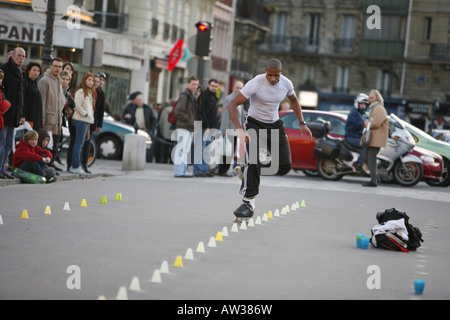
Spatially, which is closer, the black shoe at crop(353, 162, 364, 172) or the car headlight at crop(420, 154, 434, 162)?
the black shoe at crop(353, 162, 364, 172)

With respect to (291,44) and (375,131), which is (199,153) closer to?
(375,131)

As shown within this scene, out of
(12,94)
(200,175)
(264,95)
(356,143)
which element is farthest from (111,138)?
(264,95)

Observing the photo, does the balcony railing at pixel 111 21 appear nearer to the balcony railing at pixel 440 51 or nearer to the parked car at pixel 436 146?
the parked car at pixel 436 146

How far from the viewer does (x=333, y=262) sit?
8.33 meters

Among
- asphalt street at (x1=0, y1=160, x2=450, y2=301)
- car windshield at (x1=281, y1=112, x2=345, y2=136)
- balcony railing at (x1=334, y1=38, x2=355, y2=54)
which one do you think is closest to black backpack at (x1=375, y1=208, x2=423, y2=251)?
asphalt street at (x1=0, y1=160, x2=450, y2=301)

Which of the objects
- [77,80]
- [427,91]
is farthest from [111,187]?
[427,91]

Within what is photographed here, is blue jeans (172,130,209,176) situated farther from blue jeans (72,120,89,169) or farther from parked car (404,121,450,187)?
parked car (404,121,450,187)

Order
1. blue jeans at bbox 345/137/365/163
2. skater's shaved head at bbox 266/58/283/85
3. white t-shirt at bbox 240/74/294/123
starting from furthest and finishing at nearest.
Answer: blue jeans at bbox 345/137/365/163, white t-shirt at bbox 240/74/294/123, skater's shaved head at bbox 266/58/283/85

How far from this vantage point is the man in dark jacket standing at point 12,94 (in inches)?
569

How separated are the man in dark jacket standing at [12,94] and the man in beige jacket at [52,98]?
3.90 feet

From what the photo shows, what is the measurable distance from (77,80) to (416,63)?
35314 mm

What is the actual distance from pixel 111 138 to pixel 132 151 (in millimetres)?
4179

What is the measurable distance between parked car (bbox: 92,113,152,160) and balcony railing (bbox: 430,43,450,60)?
136 ft

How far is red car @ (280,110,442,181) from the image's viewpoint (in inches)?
855
